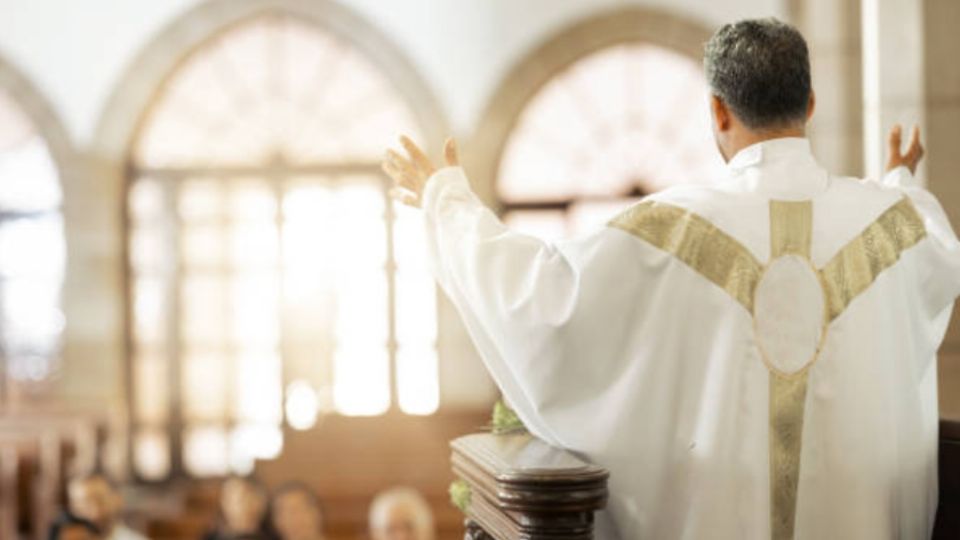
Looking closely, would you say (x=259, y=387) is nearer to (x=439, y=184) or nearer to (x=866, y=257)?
(x=439, y=184)

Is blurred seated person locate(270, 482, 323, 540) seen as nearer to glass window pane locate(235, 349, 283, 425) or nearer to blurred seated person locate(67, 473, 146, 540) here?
blurred seated person locate(67, 473, 146, 540)

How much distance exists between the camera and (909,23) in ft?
13.8

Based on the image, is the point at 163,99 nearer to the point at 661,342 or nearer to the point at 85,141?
the point at 85,141

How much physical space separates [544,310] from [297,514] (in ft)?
18.1

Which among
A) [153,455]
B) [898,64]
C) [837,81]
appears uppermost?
Answer: [837,81]

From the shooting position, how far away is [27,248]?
11805 millimetres

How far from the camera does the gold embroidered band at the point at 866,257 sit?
223 centimetres

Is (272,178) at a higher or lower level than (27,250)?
higher

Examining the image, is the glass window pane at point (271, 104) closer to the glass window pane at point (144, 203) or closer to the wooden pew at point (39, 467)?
the glass window pane at point (144, 203)

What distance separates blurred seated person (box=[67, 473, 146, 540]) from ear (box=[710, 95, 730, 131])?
5.99m

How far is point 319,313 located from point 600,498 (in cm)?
987

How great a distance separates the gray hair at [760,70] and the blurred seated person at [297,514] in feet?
18.4

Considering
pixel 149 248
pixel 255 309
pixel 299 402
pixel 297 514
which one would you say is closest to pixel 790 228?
pixel 297 514

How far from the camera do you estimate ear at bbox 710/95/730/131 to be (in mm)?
2258
